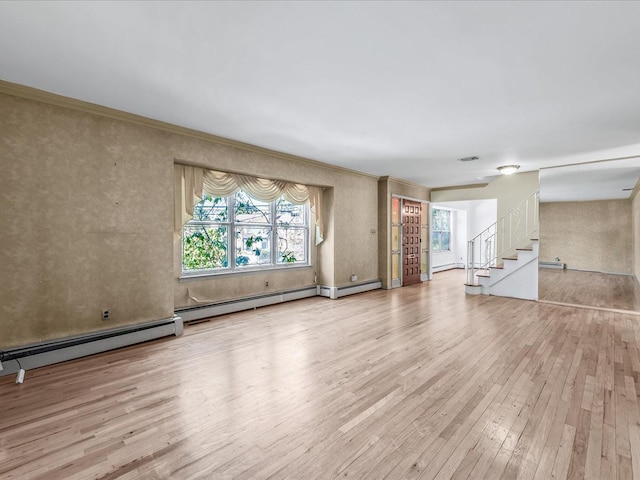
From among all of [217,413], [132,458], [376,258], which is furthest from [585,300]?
[132,458]

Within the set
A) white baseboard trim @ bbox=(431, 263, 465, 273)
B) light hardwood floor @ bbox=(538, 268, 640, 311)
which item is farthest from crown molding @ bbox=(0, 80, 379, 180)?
white baseboard trim @ bbox=(431, 263, 465, 273)

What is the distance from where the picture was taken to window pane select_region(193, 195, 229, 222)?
16.2 feet

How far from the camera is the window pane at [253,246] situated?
5.47 metres

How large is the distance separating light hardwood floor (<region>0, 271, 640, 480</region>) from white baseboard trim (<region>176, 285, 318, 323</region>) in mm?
548

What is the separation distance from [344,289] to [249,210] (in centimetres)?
261

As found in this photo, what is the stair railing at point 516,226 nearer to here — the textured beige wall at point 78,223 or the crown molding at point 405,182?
the crown molding at point 405,182

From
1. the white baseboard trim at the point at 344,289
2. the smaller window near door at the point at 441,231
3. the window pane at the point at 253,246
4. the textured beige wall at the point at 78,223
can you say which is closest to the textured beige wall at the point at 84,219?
the textured beige wall at the point at 78,223

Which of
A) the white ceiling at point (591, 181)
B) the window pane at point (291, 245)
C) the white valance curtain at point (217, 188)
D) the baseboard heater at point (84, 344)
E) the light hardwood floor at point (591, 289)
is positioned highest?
the white ceiling at point (591, 181)

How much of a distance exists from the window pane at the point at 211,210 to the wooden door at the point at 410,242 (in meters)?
4.79

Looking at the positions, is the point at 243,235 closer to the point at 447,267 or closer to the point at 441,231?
the point at 441,231

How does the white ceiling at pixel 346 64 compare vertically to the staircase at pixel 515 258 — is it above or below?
above

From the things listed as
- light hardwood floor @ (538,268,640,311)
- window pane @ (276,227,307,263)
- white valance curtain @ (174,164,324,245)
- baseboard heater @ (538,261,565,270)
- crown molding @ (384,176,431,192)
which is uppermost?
crown molding @ (384,176,431,192)

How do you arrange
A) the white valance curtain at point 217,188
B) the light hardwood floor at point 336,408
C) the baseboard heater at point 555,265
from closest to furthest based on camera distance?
the light hardwood floor at point 336,408
the white valance curtain at point 217,188
the baseboard heater at point 555,265

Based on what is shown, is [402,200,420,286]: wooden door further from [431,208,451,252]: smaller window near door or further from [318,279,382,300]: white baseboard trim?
→ [431,208,451,252]: smaller window near door
